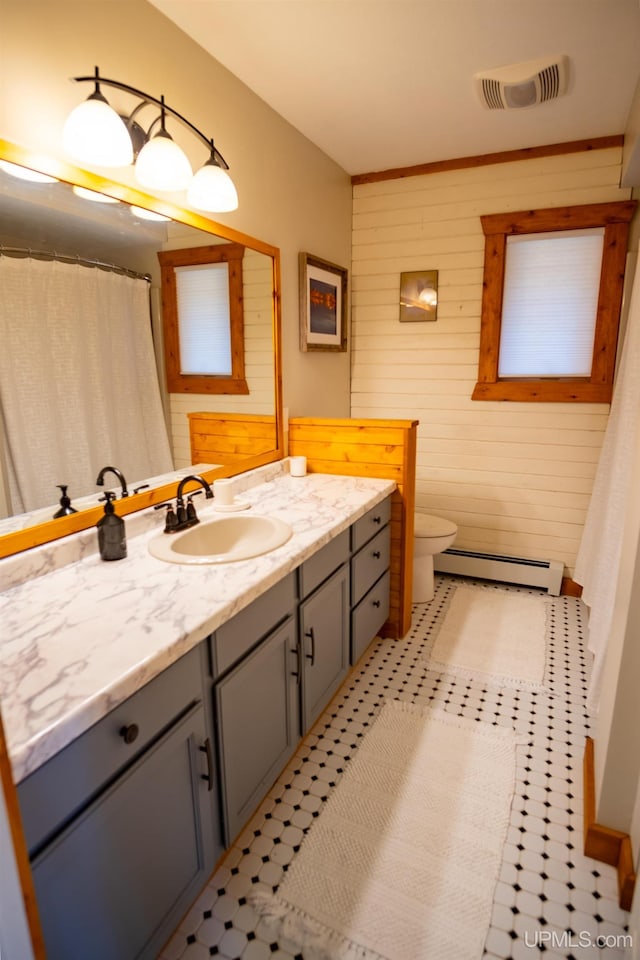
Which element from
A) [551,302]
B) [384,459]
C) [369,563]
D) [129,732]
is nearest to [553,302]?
[551,302]

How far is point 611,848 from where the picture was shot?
1482mm

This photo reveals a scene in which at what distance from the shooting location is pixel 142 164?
158 centimetres

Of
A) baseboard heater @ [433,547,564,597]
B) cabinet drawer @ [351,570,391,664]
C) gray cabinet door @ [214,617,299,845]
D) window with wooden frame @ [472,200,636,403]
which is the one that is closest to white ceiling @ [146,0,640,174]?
window with wooden frame @ [472,200,636,403]

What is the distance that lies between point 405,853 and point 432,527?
5.76 ft

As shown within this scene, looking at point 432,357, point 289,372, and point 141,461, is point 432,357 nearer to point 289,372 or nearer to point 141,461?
point 289,372

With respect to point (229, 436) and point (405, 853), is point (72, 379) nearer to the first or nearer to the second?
point (229, 436)

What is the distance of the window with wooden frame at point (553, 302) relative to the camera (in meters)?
2.85

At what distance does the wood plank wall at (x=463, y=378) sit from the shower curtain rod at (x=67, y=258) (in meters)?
1.98

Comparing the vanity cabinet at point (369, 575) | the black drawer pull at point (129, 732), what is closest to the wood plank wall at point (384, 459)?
the vanity cabinet at point (369, 575)

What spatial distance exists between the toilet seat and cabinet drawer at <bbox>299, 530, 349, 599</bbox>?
3.31 feet

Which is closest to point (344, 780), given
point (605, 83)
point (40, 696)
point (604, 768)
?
point (604, 768)

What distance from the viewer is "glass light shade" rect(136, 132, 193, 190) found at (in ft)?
5.16

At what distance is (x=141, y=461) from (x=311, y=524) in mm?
624

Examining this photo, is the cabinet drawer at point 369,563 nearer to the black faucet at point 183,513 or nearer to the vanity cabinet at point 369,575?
the vanity cabinet at point 369,575
